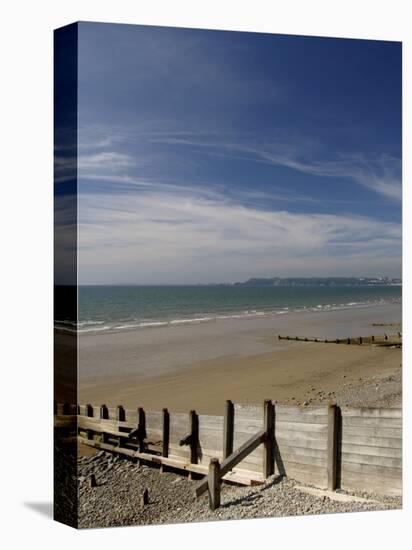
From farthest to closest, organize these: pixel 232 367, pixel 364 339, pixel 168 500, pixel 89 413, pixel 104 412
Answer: pixel 364 339
pixel 232 367
pixel 168 500
pixel 104 412
pixel 89 413

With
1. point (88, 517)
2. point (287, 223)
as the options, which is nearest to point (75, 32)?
point (287, 223)

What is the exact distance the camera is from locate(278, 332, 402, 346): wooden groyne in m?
10.3

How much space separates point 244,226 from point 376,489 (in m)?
3.19

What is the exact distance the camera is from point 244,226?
9.32 meters

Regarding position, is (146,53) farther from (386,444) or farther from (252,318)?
(386,444)

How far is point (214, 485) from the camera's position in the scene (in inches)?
354

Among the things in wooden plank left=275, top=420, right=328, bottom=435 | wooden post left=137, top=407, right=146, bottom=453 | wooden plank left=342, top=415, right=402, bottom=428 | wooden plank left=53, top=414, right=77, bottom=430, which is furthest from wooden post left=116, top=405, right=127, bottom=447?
wooden plank left=342, top=415, right=402, bottom=428

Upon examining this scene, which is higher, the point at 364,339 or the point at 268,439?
the point at 364,339

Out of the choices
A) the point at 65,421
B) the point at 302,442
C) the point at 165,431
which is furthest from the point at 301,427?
the point at 65,421

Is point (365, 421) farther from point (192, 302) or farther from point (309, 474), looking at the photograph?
point (192, 302)

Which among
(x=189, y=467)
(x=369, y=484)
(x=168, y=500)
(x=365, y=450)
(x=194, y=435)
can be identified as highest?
(x=194, y=435)

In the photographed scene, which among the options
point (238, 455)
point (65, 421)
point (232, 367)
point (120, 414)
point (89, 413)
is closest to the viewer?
point (65, 421)

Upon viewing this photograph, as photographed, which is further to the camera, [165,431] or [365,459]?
[165,431]

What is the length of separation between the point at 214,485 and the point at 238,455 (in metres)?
0.46
